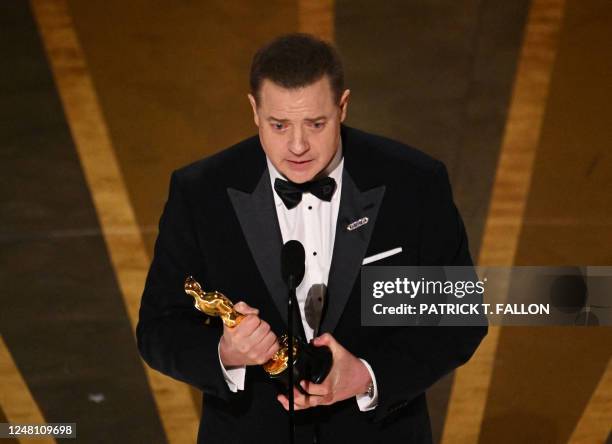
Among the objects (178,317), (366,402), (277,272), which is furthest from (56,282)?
(366,402)

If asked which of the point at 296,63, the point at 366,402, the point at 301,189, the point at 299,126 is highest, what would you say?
the point at 296,63

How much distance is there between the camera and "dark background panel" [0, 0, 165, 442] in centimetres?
408

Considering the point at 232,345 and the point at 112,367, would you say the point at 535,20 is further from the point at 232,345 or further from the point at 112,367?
the point at 232,345

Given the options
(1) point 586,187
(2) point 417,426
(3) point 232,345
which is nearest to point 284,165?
(3) point 232,345

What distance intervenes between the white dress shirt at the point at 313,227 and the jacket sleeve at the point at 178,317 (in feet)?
0.66

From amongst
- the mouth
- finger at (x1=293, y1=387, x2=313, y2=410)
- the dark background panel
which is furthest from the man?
the dark background panel

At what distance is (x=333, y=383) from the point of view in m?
2.12

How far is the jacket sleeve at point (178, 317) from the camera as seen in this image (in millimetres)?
2227

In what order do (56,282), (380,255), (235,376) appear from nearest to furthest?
(235,376)
(380,255)
(56,282)

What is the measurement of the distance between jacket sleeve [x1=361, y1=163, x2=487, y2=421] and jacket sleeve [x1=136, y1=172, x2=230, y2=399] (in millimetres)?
340

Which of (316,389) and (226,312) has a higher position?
(226,312)

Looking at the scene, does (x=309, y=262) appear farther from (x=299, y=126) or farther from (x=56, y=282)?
(x=56, y=282)

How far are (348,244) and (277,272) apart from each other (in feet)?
0.55

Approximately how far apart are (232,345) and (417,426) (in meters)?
0.56
